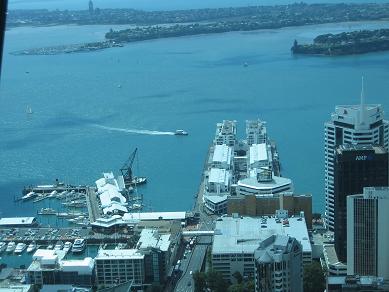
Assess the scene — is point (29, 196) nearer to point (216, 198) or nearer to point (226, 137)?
point (216, 198)

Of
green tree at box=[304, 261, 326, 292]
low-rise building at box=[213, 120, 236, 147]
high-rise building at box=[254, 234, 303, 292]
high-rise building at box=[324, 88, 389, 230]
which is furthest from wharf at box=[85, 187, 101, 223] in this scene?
high-rise building at box=[254, 234, 303, 292]

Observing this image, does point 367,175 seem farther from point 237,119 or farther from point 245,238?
point 237,119

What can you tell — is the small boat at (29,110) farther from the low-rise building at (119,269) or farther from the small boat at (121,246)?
the low-rise building at (119,269)

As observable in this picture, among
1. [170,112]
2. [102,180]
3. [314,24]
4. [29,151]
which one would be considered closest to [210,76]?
[170,112]

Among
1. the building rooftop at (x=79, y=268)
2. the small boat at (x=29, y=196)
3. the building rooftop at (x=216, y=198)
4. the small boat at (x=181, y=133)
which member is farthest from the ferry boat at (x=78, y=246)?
the small boat at (x=181, y=133)

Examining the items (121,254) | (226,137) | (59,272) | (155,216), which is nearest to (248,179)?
(155,216)

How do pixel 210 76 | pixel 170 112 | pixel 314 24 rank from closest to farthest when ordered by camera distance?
pixel 170 112, pixel 210 76, pixel 314 24
